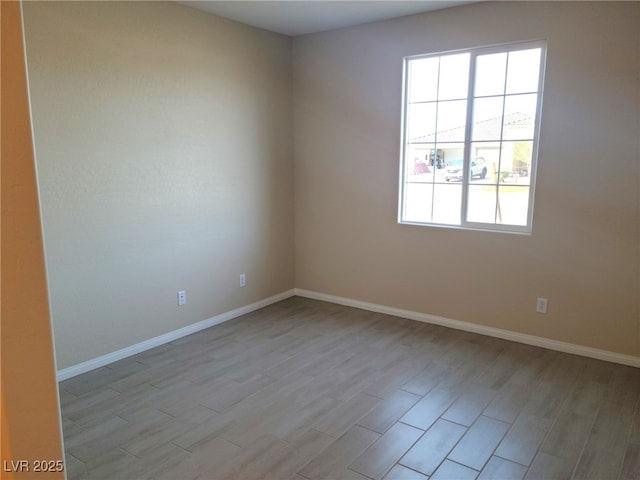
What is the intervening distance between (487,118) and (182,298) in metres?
2.95

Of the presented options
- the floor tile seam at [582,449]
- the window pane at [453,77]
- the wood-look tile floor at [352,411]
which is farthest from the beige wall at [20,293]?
the window pane at [453,77]

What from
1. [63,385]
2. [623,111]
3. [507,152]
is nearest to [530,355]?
[507,152]

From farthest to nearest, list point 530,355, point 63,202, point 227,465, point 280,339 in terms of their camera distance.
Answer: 1. point 280,339
2. point 530,355
3. point 63,202
4. point 227,465

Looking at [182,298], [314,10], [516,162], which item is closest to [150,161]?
[182,298]

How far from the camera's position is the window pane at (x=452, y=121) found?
12.5 feet

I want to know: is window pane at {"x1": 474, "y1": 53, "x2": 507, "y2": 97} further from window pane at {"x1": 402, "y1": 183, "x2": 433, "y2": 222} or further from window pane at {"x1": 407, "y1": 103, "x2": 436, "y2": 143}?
window pane at {"x1": 402, "y1": 183, "x2": 433, "y2": 222}

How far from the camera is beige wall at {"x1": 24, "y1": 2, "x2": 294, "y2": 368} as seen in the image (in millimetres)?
2922

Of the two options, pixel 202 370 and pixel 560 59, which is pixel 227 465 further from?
pixel 560 59

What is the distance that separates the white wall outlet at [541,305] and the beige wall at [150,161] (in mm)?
2521

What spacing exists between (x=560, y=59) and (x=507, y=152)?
74cm

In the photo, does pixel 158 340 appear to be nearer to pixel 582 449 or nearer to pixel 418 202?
pixel 418 202

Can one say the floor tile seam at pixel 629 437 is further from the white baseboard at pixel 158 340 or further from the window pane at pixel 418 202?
the white baseboard at pixel 158 340

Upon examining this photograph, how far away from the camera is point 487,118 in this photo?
369cm

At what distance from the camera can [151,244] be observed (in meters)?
3.53
